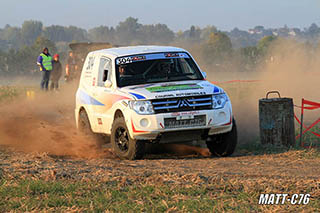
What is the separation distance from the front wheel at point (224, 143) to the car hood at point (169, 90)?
820 mm

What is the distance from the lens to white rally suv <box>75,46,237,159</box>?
9789 millimetres

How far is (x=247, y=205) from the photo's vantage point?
6.39 metres

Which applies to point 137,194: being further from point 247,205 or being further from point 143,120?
point 143,120

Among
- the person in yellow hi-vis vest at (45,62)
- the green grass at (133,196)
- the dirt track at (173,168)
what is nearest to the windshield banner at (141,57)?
the dirt track at (173,168)

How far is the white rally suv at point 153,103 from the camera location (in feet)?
32.1

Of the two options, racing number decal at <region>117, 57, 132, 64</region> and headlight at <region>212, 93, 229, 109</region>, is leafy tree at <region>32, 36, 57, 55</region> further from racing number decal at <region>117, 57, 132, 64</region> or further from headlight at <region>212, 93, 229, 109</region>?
headlight at <region>212, 93, 229, 109</region>

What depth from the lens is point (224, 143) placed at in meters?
10.6

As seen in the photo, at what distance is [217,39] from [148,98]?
80.6 m

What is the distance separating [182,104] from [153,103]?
478mm

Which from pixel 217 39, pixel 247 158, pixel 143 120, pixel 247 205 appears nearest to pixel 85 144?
pixel 143 120

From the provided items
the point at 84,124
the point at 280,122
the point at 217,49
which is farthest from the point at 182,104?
the point at 217,49

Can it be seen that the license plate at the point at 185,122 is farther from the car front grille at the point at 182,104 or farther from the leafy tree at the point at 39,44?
the leafy tree at the point at 39,44

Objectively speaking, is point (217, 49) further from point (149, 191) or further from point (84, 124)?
point (149, 191)

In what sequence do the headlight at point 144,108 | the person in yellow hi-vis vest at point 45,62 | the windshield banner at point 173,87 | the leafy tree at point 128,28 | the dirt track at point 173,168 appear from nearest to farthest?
the dirt track at point 173,168
the headlight at point 144,108
the windshield banner at point 173,87
the person in yellow hi-vis vest at point 45,62
the leafy tree at point 128,28
